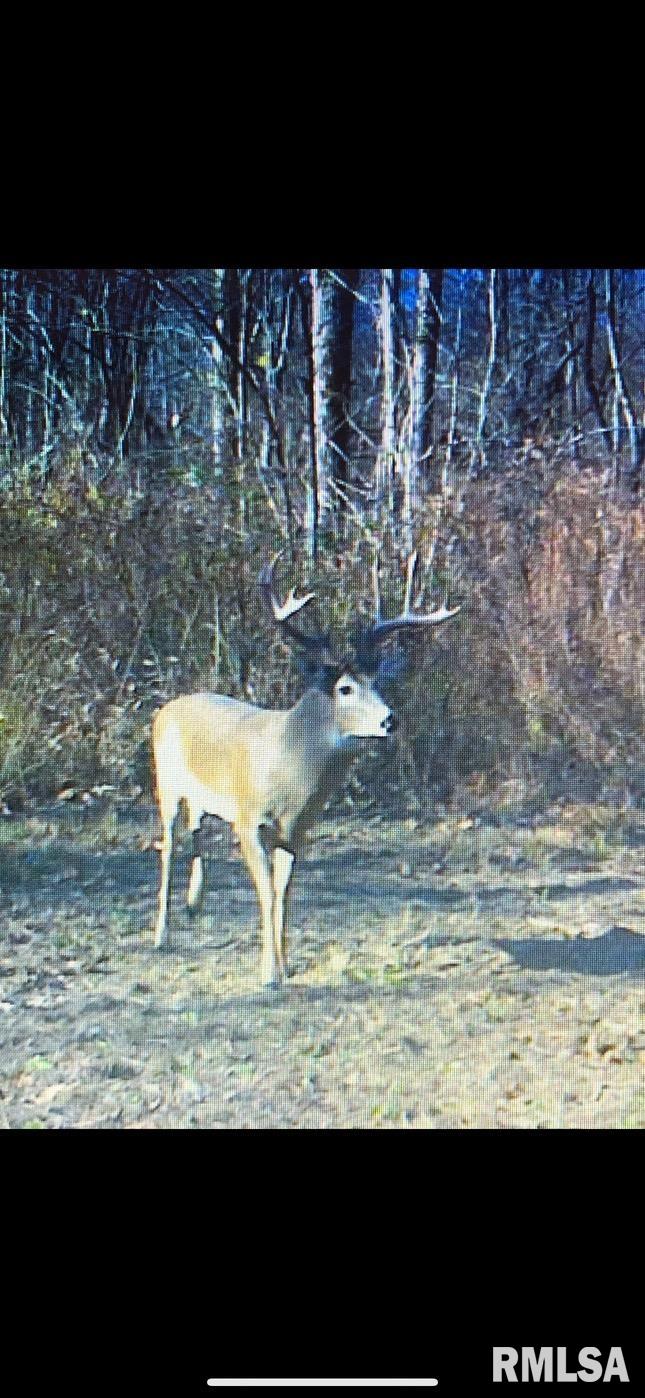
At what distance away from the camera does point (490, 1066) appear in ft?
8.61

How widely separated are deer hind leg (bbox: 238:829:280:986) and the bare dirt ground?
0.10 feet

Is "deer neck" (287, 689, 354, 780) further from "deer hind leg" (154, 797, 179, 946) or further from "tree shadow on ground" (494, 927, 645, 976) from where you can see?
"tree shadow on ground" (494, 927, 645, 976)

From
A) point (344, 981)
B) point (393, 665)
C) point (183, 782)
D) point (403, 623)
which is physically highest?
point (403, 623)

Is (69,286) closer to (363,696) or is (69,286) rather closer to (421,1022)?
(363,696)

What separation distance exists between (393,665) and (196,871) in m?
0.64

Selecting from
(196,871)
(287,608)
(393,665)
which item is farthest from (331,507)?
(196,871)

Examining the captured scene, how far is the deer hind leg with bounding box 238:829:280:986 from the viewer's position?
9.43 feet

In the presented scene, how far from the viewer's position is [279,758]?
116 inches

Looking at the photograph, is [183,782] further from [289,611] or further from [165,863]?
[289,611]

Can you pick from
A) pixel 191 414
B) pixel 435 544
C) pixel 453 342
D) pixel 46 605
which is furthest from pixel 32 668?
pixel 453 342

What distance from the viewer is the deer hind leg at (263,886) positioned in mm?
2873

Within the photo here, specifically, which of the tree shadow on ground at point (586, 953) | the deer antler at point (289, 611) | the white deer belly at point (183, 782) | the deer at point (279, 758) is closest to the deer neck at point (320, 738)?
the deer at point (279, 758)

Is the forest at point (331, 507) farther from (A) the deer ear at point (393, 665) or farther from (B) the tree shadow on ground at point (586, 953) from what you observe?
(B) the tree shadow on ground at point (586, 953)

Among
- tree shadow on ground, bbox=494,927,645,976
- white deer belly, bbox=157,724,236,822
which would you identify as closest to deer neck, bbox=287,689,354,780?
white deer belly, bbox=157,724,236,822
